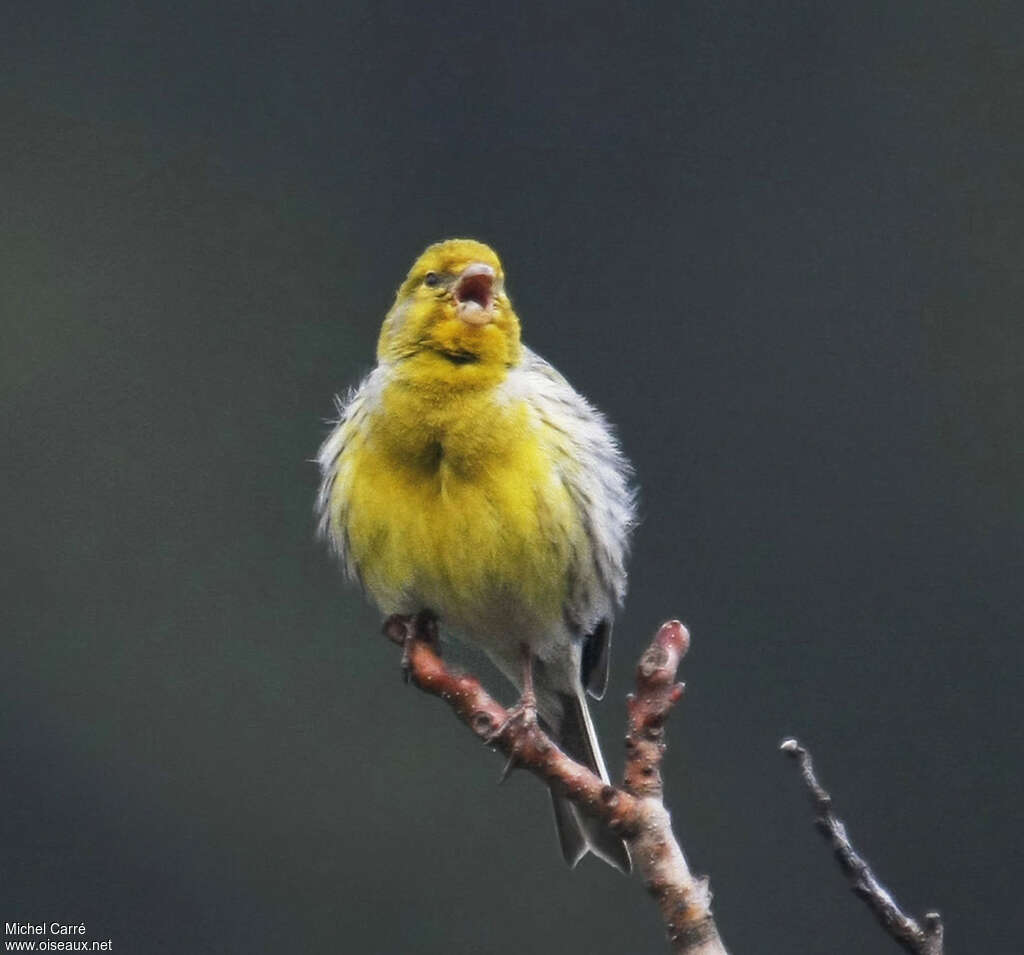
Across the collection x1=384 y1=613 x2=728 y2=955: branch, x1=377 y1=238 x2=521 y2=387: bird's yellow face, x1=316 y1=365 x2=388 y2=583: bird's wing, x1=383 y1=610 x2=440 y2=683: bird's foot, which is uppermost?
x1=377 y1=238 x2=521 y2=387: bird's yellow face

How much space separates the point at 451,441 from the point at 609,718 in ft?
26.2

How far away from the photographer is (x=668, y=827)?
2717 millimetres

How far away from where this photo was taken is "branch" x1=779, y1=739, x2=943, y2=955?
2369 millimetres

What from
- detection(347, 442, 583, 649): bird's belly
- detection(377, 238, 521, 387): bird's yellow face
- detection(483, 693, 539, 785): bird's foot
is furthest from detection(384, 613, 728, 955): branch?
detection(377, 238, 521, 387): bird's yellow face

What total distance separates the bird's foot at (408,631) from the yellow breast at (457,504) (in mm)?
60

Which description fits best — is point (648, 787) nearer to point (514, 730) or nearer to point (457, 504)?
point (514, 730)

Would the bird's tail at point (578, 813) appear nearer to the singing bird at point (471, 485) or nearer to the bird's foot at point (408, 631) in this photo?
the singing bird at point (471, 485)

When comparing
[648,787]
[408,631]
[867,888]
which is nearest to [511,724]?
[648,787]

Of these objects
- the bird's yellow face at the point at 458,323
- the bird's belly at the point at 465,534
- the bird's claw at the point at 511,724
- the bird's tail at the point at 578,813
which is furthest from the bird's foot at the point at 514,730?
the bird's yellow face at the point at 458,323

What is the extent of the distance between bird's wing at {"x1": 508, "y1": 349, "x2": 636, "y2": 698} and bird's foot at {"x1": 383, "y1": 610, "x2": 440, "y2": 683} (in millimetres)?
305

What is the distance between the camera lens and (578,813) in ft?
13.4

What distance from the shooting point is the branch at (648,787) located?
2516 millimetres

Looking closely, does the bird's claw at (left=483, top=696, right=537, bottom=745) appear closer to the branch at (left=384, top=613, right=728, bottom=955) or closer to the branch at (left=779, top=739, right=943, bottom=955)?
the branch at (left=384, top=613, right=728, bottom=955)

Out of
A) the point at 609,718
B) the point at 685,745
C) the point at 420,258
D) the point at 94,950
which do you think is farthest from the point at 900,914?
the point at 685,745
